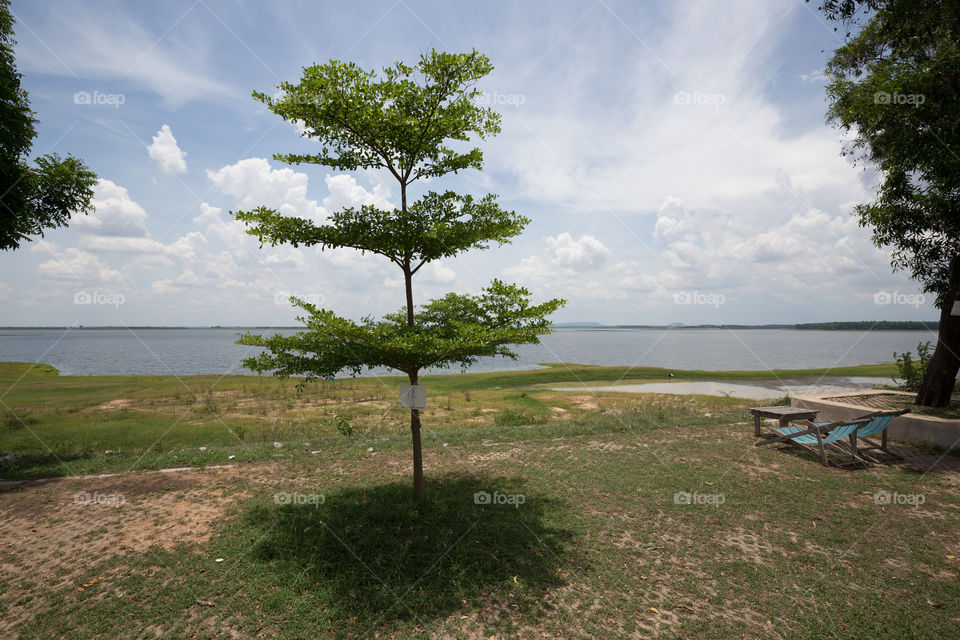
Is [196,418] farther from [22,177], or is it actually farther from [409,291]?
[409,291]

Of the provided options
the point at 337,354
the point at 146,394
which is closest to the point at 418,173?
the point at 337,354

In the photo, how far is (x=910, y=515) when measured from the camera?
7070mm

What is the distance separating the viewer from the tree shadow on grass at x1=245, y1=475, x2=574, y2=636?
497 cm

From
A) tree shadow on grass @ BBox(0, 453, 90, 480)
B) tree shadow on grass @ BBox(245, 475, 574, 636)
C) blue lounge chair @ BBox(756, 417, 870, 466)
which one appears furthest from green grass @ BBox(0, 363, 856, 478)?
blue lounge chair @ BBox(756, 417, 870, 466)

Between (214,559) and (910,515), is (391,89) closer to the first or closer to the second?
(214,559)

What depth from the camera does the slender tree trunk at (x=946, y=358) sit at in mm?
12414

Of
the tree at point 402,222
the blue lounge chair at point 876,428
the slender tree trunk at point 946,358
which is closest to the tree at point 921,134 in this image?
the slender tree trunk at point 946,358

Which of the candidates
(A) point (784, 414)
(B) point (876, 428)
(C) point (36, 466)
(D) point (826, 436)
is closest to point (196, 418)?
(C) point (36, 466)

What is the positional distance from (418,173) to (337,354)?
341 cm

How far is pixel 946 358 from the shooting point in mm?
12570

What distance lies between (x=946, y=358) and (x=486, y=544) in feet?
52.5

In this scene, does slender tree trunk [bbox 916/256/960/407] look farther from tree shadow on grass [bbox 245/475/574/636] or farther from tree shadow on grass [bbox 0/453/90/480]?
tree shadow on grass [bbox 0/453/90/480]

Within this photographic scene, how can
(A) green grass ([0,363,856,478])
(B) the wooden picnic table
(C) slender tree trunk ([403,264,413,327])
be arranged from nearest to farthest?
(C) slender tree trunk ([403,264,413,327]) < (A) green grass ([0,363,856,478]) < (B) the wooden picnic table

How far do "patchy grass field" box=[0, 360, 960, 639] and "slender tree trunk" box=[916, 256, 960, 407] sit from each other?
395cm
